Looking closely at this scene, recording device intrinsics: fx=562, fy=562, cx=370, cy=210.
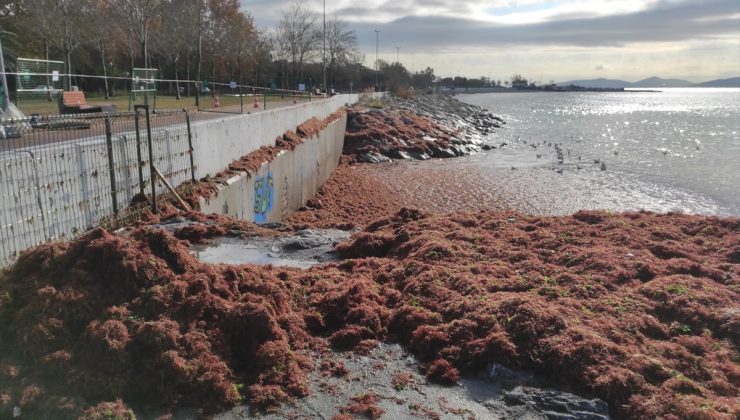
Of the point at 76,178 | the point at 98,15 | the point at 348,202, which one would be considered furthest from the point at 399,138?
the point at 76,178

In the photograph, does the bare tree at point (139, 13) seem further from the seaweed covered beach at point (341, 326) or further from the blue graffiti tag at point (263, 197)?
the seaweed covered beach at point (341, 326)

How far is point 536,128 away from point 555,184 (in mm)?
45454

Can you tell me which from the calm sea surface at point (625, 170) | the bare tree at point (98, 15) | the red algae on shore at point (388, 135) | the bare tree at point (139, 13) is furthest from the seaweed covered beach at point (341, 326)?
the bare tree at point (98, 15)

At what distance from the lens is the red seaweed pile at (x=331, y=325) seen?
530cm

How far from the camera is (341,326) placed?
Answer: 7105mm

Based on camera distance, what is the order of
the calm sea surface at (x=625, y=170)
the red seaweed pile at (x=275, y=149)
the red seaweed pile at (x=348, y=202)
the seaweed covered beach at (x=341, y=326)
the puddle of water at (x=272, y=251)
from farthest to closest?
the calm sea surface at (x=625, y=170)
the red seaweed pile at (x=348, y=202)
the red seaweed pile at (x=275, y=149)
the puddle of water at (x=272, y=251)
the seaweed covered beach at (x=341, y=326)

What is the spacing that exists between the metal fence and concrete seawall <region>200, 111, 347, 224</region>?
139cm

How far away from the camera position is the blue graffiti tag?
1650 centimetres

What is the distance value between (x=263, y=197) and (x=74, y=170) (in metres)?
8.44

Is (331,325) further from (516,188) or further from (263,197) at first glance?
(516,188)

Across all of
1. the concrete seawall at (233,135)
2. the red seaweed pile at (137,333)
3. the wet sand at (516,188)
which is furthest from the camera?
the wet sand at (516,188)

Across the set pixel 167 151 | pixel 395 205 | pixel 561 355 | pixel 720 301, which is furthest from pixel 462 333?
pixel 395 205

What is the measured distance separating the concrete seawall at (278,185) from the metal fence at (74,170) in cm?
139

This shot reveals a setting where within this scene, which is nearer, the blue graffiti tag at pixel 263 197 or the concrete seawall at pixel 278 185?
the concrete seawall at pixel 278 185
